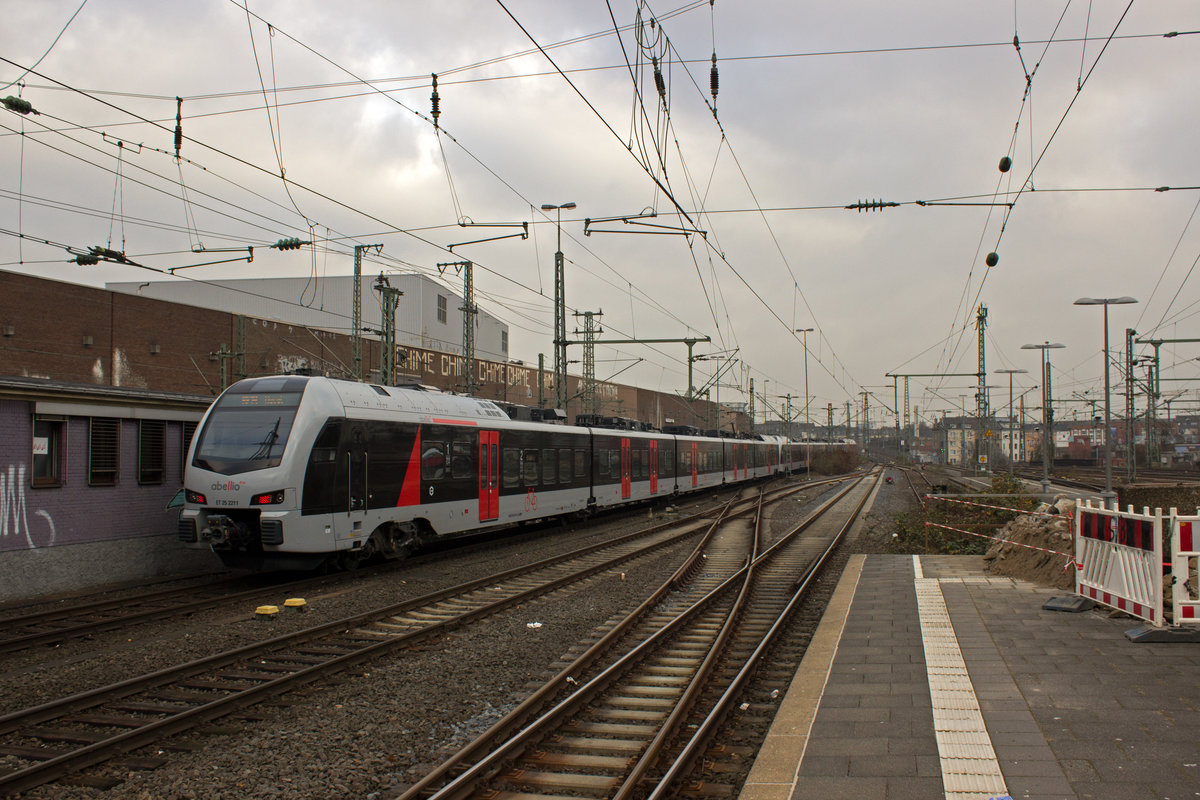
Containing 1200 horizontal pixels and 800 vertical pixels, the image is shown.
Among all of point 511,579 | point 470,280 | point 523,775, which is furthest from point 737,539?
point 523,775

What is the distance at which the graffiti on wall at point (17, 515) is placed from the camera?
35.4 ft

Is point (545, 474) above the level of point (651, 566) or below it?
above

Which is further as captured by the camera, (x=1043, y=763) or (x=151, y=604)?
(x=151, y=604)

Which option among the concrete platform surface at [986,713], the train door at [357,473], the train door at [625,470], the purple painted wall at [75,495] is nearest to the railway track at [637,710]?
the concrete platform surface at [986,713]

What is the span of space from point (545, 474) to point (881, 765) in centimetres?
1471

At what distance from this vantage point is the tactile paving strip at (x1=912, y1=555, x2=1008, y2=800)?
4402 millimetres

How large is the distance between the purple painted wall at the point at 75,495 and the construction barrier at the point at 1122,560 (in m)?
12.8

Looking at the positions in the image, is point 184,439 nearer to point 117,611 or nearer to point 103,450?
point 103,450

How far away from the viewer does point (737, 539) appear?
18812 millimetres

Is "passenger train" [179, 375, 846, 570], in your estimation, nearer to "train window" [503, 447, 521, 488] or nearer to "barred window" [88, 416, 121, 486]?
"train window" [503, 447, 521, 488]

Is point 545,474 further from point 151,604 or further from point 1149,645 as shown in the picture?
point 1149,645

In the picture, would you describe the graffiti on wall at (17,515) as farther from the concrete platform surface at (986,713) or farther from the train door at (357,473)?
the concrete platform surface at (986,713)

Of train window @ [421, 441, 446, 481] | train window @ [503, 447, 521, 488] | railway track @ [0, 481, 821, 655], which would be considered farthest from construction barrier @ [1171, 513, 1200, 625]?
train window @ [503, 447, 521, 488]

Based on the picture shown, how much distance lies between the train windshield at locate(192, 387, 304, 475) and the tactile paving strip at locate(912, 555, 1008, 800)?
27.8 feet
